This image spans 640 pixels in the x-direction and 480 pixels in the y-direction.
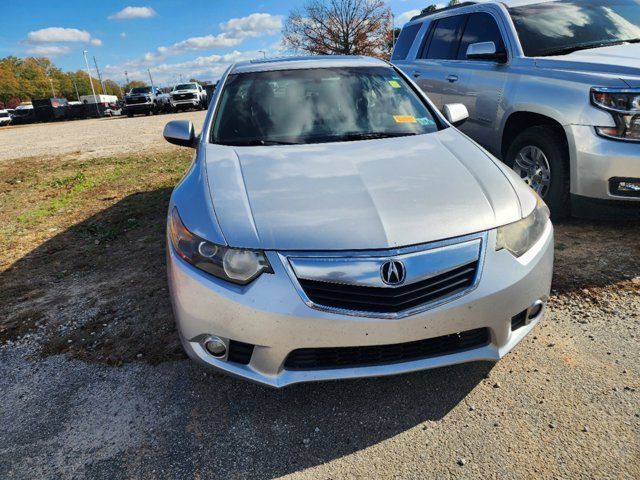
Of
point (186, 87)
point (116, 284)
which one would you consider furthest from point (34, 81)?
point (116, 284)

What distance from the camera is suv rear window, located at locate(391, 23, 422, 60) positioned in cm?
672

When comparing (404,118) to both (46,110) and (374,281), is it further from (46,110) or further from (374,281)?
(46,110)

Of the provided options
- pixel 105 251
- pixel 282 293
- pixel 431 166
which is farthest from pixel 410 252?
pixel 105 251

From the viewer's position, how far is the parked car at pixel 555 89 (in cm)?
347

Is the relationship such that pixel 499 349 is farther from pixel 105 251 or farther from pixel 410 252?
pixel 105 251

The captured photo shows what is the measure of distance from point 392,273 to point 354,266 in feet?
0.50

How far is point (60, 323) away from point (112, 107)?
2033 inches

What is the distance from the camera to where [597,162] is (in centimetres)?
353

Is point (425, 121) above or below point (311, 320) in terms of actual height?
above

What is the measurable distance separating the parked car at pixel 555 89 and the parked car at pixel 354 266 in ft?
4.99

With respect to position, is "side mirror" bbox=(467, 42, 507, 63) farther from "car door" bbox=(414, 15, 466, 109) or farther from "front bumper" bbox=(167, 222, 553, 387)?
"front bumper" bbox=(167, 222, 553, 387)

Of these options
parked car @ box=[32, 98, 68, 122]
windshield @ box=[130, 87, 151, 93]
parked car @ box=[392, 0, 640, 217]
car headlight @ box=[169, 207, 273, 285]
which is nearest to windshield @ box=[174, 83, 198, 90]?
windshield @ box=[130, 87, 151, 93]

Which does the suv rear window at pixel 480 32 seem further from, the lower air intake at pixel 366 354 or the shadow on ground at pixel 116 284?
the lower air intake at pixel 366 354

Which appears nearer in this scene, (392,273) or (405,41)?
(392,273)
